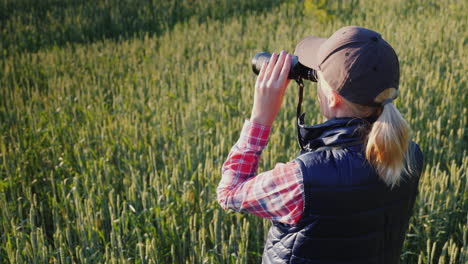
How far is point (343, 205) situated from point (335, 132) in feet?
0.63

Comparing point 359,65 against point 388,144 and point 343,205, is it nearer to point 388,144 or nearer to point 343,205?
point 388,144

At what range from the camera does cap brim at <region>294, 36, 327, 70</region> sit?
1.23m

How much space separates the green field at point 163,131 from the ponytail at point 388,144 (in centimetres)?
90

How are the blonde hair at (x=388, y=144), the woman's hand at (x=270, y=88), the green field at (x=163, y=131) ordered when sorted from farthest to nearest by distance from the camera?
the green field at (x=163, y=131)
the woman's hand at (x=270, y=88)
the blonde hair at (x=388, y=144)

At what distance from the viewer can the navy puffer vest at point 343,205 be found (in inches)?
42.1

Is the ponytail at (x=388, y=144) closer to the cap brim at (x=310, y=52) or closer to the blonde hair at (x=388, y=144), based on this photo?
the blonde hair at (x=388, y=144)

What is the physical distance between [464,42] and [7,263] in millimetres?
5373

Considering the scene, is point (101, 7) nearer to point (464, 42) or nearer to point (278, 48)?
point (278, 48)

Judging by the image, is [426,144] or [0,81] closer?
[426,144]

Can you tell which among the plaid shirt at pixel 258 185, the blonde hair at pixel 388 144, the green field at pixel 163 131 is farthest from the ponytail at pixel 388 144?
the green field at pixel 163 131

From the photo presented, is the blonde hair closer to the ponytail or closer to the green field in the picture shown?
the ponytail

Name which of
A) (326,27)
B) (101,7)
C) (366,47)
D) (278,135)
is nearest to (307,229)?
(366,47)

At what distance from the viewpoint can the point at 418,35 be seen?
521 centimetres

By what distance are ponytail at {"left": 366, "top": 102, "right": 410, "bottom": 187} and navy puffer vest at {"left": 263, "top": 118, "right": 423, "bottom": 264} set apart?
0.09ft
